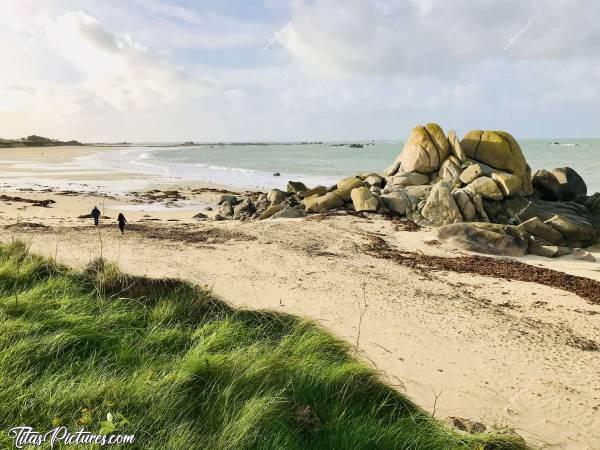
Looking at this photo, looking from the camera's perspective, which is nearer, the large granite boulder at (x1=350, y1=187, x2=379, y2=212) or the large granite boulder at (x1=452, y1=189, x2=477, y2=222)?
the large granite boulder at (x1=452, y1=189, x2=477, y2=222)

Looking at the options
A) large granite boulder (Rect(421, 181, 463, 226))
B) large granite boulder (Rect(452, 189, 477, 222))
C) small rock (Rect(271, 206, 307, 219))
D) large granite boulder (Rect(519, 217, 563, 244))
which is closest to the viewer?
large granite boulder (Rect(519, 217, 563, 244))

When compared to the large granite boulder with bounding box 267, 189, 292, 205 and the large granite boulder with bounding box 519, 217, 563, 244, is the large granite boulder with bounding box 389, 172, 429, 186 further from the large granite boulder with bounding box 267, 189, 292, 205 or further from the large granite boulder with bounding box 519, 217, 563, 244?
the large granite boulder with bounding box 519, 217, 563, 244

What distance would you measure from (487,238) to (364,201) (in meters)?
6.48

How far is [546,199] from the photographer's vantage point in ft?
69.7

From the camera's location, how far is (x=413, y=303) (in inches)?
337

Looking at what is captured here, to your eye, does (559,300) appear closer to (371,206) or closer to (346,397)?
(346,397)

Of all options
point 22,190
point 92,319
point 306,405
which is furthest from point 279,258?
point 22,190

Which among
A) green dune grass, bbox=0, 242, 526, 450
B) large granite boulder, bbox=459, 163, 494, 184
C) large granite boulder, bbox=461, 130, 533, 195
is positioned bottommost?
green dune grass, bbox=0, 242, 526, 450

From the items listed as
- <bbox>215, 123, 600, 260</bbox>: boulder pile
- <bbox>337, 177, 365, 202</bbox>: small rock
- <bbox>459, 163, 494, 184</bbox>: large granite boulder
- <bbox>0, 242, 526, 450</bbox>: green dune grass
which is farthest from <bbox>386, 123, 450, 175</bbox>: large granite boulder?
<bbox>0, 242, 526, 450</bbox>: green dune grass

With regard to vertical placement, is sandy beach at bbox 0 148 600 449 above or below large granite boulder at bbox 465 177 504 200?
below

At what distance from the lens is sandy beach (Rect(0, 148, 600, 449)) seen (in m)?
5.32

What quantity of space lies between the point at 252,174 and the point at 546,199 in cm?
3349

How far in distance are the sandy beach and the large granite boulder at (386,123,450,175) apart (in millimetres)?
6274

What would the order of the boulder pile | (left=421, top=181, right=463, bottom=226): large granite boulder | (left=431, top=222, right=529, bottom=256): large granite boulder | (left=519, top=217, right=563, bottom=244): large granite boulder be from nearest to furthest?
(left=431, top=222, right=529, bottom=256): large granite boulder, the boulder pile, (left=519, top=217, right=563, bottom=244): large granite boulder, (left=421, top=181, right=463, bottom=226): large granite boulder
